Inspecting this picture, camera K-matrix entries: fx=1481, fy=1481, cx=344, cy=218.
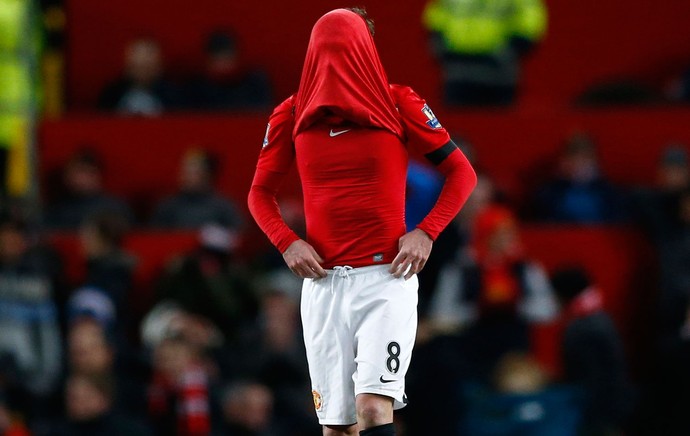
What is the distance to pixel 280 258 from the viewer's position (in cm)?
994

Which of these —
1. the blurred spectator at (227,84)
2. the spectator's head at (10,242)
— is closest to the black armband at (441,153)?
the spectator's head at (10,242)

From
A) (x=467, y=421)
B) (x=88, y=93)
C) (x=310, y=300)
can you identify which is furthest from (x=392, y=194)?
(x=88, y=93)

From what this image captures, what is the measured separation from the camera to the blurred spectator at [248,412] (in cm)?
895

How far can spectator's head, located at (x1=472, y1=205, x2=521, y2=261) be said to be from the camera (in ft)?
31.6

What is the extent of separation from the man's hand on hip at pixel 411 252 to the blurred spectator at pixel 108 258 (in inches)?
179

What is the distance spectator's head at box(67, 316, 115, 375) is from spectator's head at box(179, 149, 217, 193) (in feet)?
4.61

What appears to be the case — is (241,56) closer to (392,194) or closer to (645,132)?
(645,132)

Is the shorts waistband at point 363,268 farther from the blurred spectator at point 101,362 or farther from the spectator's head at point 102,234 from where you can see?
the spectator's head at point 102,234

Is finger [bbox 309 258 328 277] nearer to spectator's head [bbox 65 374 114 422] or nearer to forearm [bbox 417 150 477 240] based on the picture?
forearm [bbox 417 150 477 240]

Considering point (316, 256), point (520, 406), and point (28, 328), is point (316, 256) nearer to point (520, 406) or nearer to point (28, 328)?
point (520, 406)

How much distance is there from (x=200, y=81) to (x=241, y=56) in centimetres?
79

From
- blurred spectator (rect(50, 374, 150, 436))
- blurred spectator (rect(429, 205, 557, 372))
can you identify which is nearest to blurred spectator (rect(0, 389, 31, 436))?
blurred spectator (rect(50, 374, 150, 436))

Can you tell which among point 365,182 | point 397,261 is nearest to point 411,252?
point 397,261

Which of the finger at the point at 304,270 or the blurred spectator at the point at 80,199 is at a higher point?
the finger at the point at 304,270
